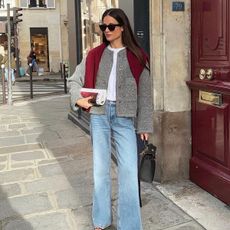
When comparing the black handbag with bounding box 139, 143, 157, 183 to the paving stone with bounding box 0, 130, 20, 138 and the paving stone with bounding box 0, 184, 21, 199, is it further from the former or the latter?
the paving stone with bounding box 0, 130, 20, 138

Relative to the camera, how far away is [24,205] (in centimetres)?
443

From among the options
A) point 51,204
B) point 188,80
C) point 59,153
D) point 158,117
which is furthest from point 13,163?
point 188,80

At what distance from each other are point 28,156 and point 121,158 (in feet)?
10.7

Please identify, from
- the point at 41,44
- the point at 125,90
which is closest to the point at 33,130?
the point at 125,90

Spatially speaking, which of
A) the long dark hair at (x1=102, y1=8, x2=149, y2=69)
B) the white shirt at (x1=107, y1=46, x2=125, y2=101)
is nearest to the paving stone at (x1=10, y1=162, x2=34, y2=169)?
the white shirt at (x1=107, y1=46, x2=125, y2=101)

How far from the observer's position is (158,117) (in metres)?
4.79

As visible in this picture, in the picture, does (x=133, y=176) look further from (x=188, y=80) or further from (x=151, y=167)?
(x=188, y=80)

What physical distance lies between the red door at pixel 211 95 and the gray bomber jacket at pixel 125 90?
1.03 meters

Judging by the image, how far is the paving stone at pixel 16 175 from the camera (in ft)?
17.4

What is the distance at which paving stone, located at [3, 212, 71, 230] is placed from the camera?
389cm

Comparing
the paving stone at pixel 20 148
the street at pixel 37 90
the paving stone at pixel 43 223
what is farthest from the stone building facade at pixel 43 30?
the paving stone at pixel 43 223

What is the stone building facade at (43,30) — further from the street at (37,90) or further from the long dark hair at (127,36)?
the long dark hair at (127,36)

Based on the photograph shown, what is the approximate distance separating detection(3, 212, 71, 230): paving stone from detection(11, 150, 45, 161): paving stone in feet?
7.19

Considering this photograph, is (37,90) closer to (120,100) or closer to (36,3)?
(36,3)
